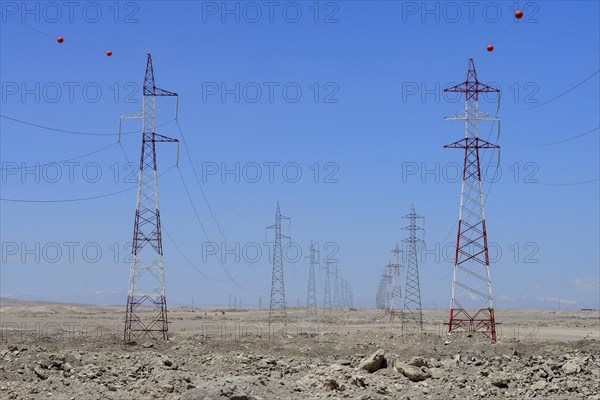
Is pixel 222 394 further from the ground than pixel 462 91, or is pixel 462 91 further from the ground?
pixel 462 91

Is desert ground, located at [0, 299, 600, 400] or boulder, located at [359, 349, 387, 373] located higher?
boulder, located at [359, 349, 387, 373]

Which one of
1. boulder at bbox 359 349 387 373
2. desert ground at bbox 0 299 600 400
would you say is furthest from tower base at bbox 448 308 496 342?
boulder at bbox 359 349 387 373

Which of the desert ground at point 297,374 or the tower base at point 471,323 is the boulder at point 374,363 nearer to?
the desert ground at point 297,374

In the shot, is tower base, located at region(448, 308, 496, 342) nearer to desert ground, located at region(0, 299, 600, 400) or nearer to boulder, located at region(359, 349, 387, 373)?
desert ground, located at region(0, 299, 600, 400)

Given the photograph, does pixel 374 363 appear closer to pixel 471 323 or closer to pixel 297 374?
pixel 297 374

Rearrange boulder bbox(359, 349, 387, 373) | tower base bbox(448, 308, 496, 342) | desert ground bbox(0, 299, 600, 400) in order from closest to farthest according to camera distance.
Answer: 1. desert ground bbox(0, 299, 600, 400)
2. boulder bbox(359, 349, 387, 373)
3. tower base bbox(448, 308, 496, 342)

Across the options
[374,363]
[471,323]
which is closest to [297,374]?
[374,363]

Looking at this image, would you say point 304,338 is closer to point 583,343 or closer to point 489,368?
point 583,343

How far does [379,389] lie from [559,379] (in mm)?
6967

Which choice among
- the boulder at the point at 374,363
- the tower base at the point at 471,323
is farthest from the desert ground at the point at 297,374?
the tower base at the point at 471,323

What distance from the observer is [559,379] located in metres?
30.1

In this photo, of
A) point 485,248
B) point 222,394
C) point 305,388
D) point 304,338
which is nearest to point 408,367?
point 305,388

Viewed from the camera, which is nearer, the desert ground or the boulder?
the desert ground

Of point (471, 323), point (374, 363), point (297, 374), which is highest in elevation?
point (471, 323)
